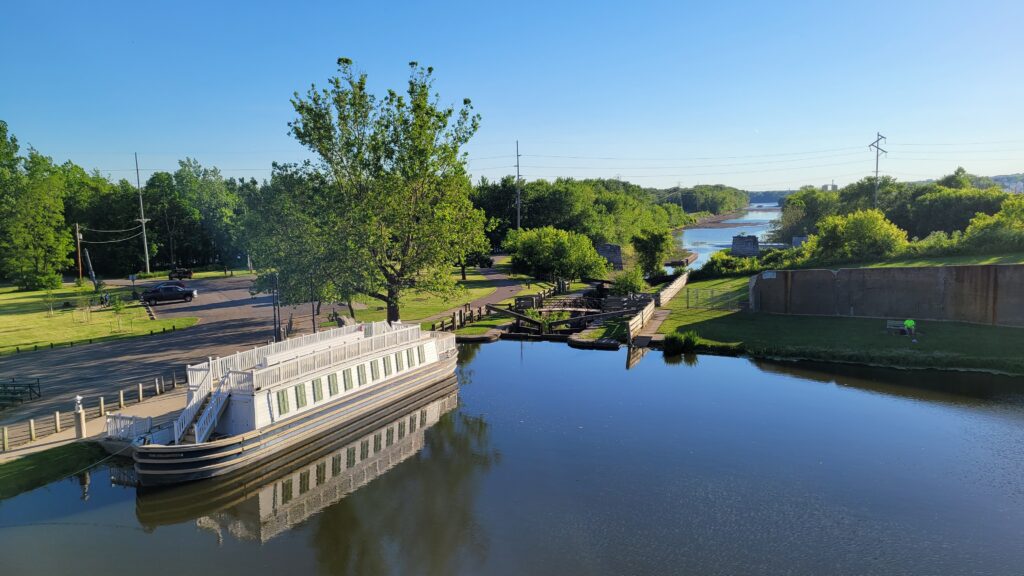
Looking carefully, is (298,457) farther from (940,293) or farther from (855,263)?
(855,263)

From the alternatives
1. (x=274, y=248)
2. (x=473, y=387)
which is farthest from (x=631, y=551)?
(x=274, y=248)

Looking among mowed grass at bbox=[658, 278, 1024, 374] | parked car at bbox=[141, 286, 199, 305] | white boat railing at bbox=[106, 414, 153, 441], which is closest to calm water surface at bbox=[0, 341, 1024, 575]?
white boat railing at bbox=[106, 414, 153, 441]

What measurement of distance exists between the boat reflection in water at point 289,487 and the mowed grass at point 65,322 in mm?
24303

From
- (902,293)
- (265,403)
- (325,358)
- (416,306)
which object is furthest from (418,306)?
(902,293)

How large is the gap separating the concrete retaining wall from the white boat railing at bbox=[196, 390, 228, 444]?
3835 centimetres

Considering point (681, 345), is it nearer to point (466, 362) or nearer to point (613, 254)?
point (466, 362)

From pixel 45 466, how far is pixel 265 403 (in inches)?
284

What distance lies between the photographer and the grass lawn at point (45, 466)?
66.2 ft

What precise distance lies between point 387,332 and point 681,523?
18235mm

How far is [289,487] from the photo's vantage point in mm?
21797

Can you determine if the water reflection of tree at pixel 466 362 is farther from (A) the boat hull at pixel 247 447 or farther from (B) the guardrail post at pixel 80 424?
(B) the guardrail post at pixel 80 424

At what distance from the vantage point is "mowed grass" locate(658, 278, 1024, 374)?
3434 centimetres

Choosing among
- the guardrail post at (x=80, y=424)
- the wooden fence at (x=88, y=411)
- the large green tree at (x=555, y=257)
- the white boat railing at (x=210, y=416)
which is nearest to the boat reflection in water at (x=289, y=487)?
the white boat railing at (x=210, y=416)

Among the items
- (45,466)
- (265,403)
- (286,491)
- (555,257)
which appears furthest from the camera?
(555,257)
